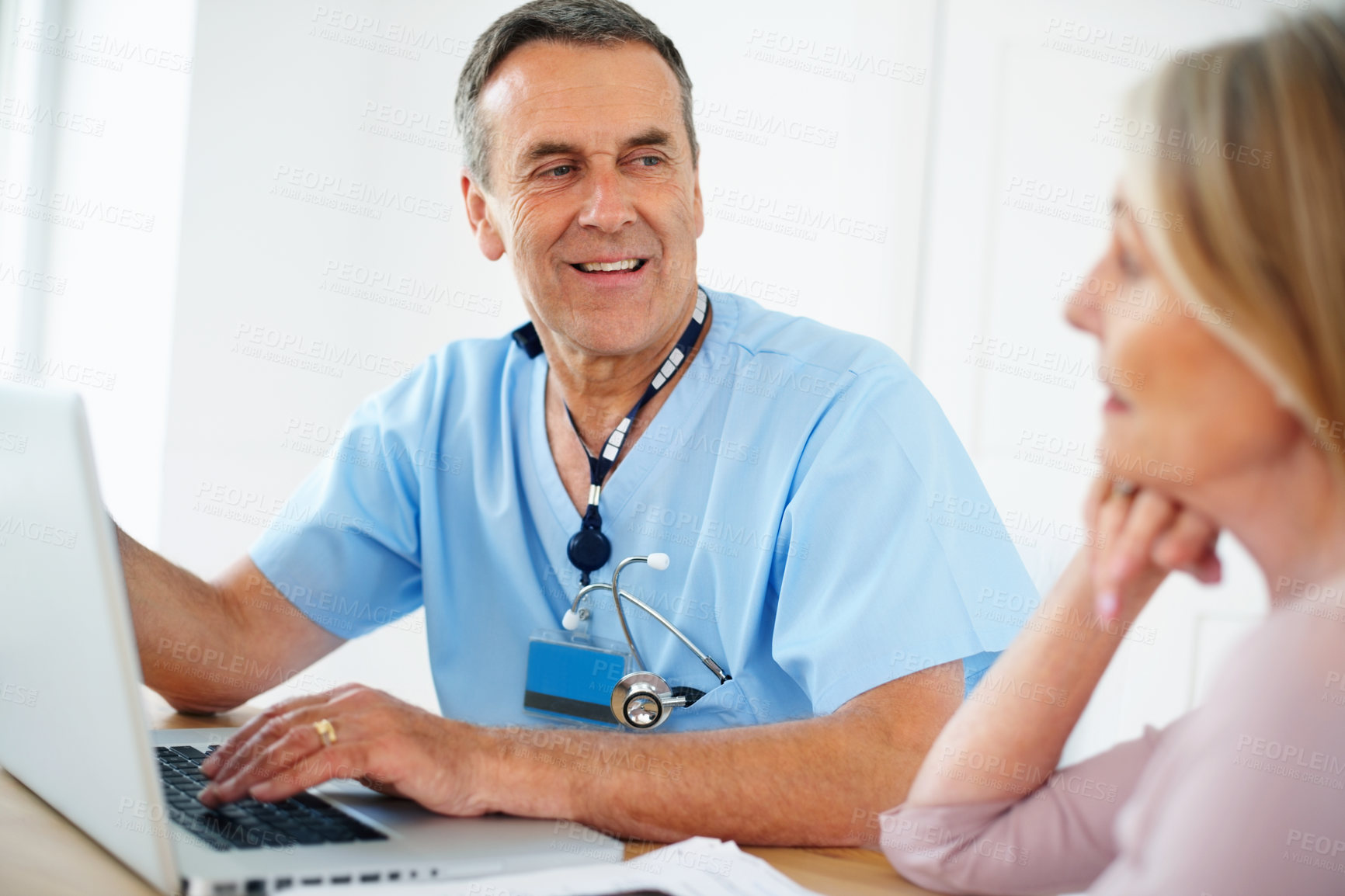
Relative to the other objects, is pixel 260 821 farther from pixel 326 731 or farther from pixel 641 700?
pixel 641 700

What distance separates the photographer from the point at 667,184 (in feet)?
4.76

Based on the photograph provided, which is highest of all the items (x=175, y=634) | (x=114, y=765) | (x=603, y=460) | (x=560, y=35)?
(x=560, y=35)

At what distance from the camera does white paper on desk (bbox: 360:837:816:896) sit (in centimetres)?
74

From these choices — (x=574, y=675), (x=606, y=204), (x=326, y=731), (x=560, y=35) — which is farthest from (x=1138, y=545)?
(x=560, y=35)

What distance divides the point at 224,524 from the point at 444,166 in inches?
40.2

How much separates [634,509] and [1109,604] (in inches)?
33.6

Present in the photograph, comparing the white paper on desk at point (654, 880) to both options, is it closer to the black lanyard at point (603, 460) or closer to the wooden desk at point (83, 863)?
the wooden desk at point (83, 863)

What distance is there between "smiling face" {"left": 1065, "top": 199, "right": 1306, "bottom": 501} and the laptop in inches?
20.4

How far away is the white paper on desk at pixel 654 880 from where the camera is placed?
74cm

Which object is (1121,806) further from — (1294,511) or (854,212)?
(854,212)

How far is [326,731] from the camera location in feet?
2.93

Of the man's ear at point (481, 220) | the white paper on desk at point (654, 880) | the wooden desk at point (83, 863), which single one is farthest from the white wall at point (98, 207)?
the white paper on desk at point (654, 880)

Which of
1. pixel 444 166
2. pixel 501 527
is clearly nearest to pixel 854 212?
pixel 444 166

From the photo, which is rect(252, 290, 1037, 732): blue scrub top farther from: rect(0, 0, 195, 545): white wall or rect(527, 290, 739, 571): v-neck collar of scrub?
rect(0, 0, 195, 545): white wall
